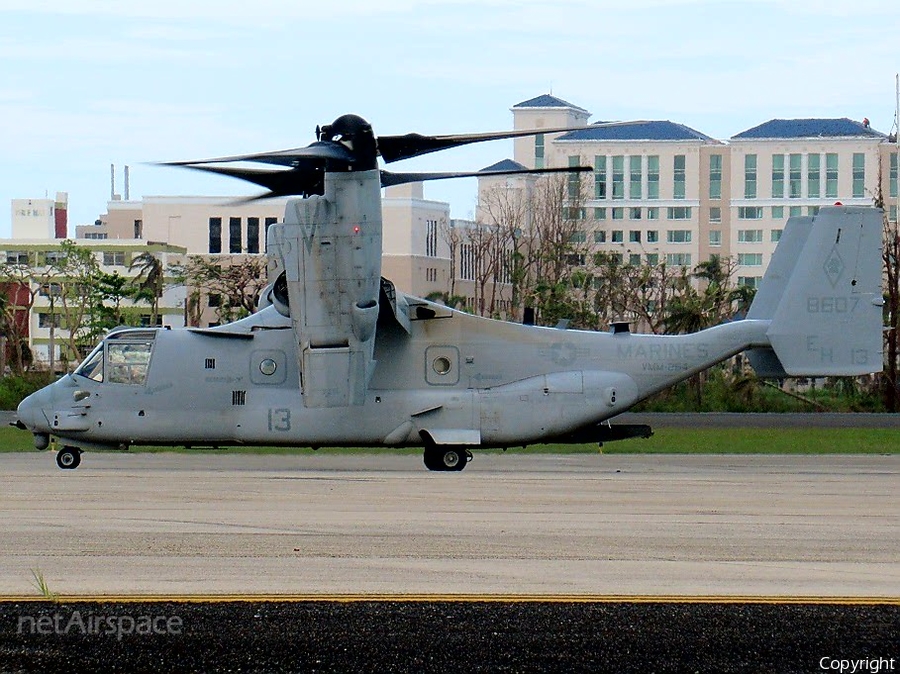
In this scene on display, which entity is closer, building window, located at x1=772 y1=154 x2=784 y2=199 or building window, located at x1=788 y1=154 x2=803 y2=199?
building window, located at x1=788 y1=154 x2=803 y2=199

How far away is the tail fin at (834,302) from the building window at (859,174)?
8818cm

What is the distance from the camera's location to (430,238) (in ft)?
339

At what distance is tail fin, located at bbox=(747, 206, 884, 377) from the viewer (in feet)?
86.6

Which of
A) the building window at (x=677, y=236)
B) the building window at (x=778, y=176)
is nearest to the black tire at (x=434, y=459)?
the building window at (x=778, y=176)

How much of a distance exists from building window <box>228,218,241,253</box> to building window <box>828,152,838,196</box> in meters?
44.8

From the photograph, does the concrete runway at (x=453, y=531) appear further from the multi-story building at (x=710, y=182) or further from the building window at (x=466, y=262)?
the multi-story building at (x=710, y=182)

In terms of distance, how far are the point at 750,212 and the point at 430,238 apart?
27.0 metres

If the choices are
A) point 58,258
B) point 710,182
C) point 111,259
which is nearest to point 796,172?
point 710,182

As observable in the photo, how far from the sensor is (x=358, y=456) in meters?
31.2

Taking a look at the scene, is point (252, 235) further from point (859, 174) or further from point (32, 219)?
point (859, 174)

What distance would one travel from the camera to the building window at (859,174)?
111562mm

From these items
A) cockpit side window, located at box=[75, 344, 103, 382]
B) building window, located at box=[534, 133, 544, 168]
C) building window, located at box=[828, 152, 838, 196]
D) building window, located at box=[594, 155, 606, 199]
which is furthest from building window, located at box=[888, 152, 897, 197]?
cockpit side window, located at box=[75, 344, 103, 382]

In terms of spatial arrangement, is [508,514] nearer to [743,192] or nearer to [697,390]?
[697,390]

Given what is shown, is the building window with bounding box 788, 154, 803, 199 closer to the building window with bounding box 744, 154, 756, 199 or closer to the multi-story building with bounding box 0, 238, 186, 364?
the building window with bounding box 744, 154, 756, 199
